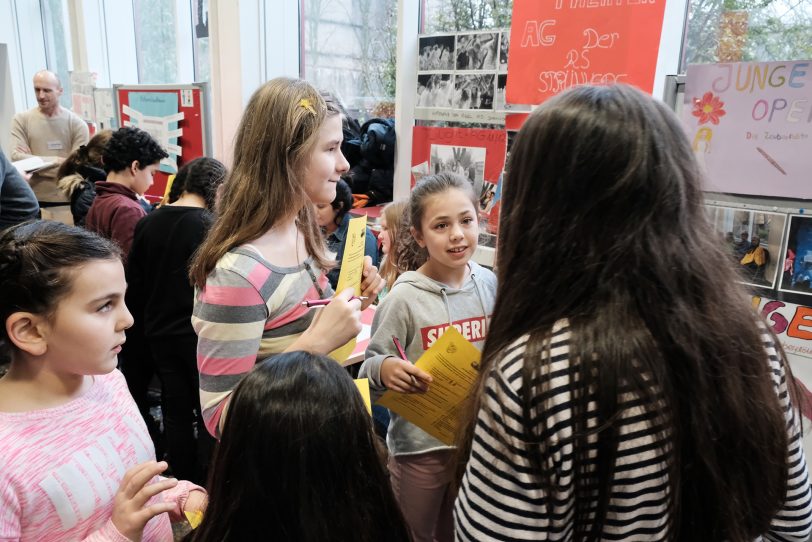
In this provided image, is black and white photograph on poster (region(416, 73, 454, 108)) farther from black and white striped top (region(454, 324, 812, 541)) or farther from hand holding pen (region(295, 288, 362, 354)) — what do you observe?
black and white striped top (region(454, 324, 812, 541))

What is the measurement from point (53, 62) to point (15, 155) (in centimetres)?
252

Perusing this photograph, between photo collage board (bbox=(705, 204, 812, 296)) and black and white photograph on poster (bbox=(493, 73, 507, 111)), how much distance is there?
1128 millimetres

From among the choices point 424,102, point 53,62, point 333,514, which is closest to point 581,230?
point 333,514

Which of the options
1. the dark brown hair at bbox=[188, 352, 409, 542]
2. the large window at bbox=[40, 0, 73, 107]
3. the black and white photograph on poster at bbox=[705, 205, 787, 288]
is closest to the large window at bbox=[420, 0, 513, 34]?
the black and white photograph on poster at bbox=[705, 205, 787, 288]

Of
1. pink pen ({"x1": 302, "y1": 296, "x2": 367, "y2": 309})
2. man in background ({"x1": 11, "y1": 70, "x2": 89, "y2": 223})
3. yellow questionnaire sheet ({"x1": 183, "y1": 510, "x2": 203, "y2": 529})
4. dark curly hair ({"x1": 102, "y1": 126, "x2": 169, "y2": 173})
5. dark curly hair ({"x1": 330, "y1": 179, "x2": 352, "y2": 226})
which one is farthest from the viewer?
man in background ({"x1": 11, "y1": 70, "x2": 89, "y2": 223})

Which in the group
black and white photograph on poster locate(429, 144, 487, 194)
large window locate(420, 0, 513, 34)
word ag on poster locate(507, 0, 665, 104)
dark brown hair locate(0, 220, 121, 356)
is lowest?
dark brown hair locate(0, 220, 121, 356)

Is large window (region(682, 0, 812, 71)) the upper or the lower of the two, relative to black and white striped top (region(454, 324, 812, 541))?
upper

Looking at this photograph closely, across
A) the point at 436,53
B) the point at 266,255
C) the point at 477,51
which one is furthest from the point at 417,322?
the point at 436,53

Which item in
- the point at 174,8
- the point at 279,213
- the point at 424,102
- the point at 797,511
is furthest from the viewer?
the point at 174,8

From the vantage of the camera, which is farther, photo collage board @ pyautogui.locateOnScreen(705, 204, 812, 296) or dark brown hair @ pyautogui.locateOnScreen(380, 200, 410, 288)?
dark brown hair @ pyautogui.locateOnScreen(380, 200, 410, 288)

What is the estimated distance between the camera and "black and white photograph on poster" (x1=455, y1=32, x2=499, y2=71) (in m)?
2.63

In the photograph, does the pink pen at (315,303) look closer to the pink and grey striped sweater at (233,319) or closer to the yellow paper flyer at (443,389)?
the pink and grey striped sweater at (233,319)

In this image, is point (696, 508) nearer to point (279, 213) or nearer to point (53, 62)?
point (279, 213)

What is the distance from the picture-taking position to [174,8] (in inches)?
182
